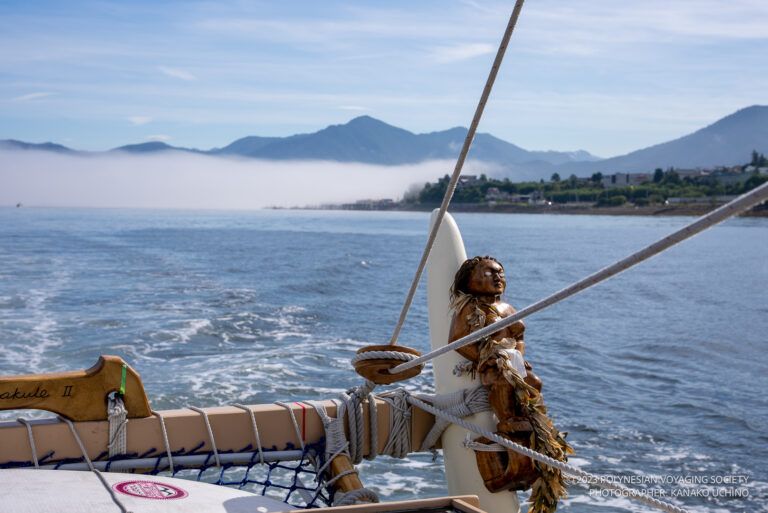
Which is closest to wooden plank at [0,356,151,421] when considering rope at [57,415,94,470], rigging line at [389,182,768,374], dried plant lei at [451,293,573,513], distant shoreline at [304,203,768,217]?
rope at [57,415,94,470]

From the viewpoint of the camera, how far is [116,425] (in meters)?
4.10

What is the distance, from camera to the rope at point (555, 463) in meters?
3.17

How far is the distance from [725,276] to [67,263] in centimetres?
2886

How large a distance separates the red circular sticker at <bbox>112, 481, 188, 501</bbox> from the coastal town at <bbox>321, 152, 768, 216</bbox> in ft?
429

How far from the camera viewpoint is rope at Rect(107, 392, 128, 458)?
409cm

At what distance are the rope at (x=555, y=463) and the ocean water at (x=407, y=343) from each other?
3685 millimetres

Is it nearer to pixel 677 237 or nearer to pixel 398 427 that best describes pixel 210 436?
pixel 398 427

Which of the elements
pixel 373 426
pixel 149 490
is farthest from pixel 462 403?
pixel 149 490

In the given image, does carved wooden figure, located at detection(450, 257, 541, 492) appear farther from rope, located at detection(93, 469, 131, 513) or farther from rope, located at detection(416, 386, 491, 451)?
rope, located at detection(93, 469, 131, 513)

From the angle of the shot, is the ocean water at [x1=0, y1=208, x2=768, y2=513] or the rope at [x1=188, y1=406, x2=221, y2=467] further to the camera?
the ocean water at [x1=0, y1=208, x2=768, y2=513]

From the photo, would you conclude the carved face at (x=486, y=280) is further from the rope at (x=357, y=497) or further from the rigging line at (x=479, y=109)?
the rope at (x=357, y=497)

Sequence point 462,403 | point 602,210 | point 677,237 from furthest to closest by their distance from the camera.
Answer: point 602,210, point 462,403, point 677,237

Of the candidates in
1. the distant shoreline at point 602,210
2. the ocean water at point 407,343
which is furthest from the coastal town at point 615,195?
the ocean water at point 407,343

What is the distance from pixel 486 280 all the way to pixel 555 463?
1171mm
